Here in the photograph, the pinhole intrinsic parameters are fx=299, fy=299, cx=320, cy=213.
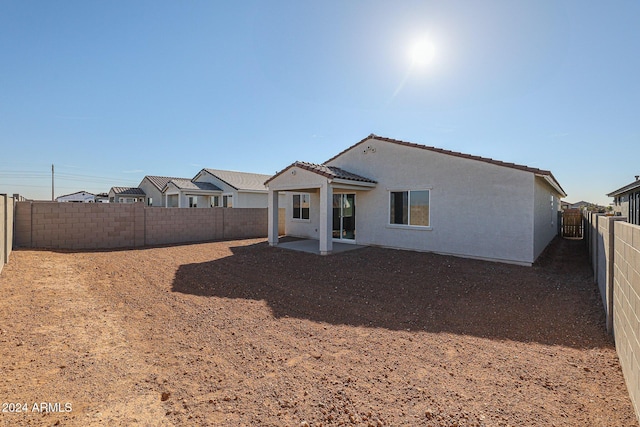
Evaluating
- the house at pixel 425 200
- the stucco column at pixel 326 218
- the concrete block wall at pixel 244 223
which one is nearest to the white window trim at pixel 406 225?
the house at pixel 425 200

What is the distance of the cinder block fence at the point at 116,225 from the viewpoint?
11750 millimetres

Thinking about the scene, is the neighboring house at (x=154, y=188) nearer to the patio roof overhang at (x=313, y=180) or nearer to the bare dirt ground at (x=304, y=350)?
the patio roof overhang at (x=313, y=180)

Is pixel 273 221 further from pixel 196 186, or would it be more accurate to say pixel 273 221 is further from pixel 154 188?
pixel 154 188

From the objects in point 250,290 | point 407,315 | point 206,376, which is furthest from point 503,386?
point 250,290

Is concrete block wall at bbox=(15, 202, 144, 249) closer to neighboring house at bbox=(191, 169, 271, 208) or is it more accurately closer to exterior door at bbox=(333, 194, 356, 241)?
exterior door at bbox=(333, 194, 356, 241)

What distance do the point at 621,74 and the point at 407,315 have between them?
10674mm

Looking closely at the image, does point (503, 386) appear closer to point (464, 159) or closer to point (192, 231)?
point (464, 159)

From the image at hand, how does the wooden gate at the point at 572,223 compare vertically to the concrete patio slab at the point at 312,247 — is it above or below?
above

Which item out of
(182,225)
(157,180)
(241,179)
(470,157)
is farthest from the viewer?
(157,180)

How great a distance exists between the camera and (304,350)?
4.49 m

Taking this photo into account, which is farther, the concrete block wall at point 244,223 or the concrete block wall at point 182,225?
the concrete block wall at point 244,223

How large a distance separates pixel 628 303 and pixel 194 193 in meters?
28.0

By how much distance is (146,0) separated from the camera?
8.90 metres

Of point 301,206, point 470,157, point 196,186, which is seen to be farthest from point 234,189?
point 470,157
